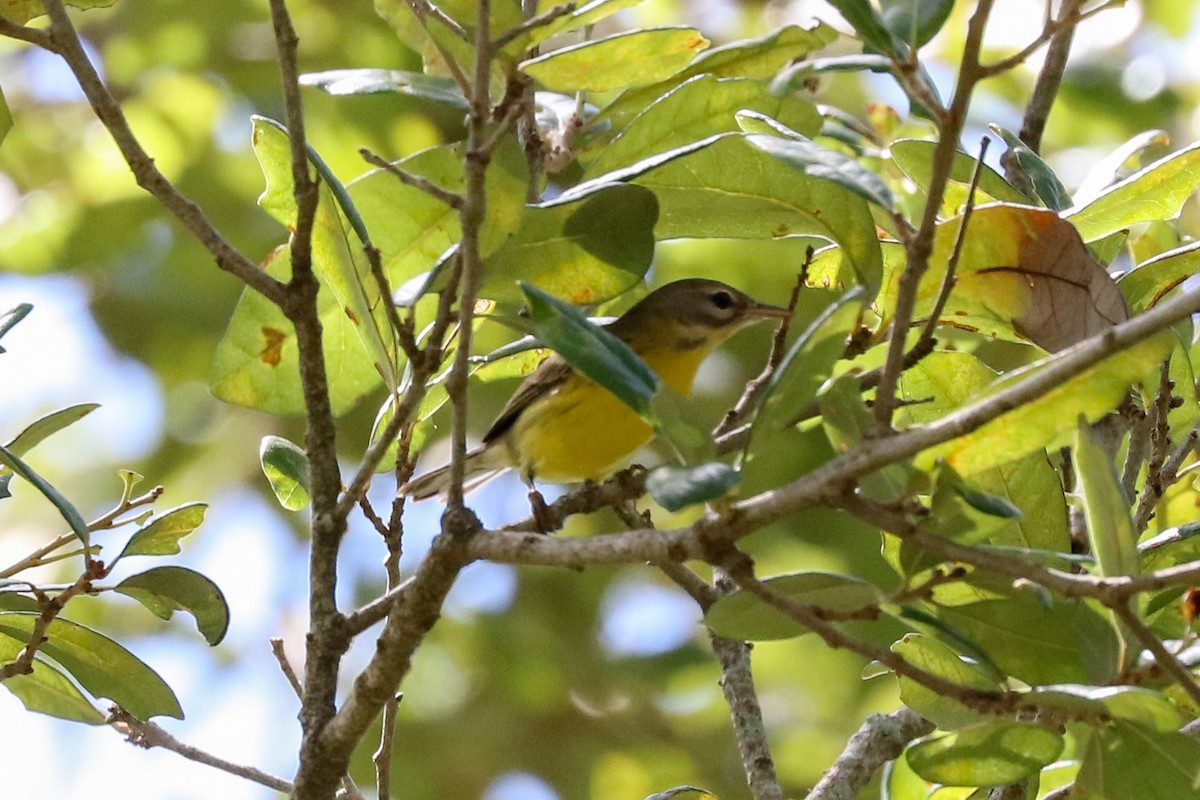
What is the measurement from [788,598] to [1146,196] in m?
0.95

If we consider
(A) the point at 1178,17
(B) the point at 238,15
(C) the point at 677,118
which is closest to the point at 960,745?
(C) the point at 677,118

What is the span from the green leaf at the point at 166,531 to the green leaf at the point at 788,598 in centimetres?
106

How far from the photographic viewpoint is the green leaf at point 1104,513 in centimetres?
158

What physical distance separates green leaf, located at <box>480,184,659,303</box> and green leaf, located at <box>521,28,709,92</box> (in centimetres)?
16

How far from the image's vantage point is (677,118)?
205cm

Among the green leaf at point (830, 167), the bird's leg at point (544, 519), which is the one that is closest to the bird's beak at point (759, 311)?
the bird's leg at point (544, 519)

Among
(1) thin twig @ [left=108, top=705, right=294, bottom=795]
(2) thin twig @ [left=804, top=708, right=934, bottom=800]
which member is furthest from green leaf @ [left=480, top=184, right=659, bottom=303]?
(2) thin twig @ [left=804, top=708, right=934, bottom=800]

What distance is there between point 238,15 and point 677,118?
3.89m

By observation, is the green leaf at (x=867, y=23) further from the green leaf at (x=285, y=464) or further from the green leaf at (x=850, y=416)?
the green leaf at (x=285, y=464)

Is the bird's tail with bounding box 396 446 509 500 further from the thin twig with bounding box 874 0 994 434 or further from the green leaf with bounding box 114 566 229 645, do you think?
the thin twig with bounding box 874 0 994 434

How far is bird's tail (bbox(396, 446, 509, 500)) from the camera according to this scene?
3.83 metres

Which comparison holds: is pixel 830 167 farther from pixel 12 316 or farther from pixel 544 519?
pixel 544 519

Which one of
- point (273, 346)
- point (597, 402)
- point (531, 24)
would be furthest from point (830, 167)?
point (597, 402)

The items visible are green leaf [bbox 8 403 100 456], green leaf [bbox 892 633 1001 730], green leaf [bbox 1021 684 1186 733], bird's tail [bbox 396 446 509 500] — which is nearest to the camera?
green leaf [bbox 1021 684 1186 733]
